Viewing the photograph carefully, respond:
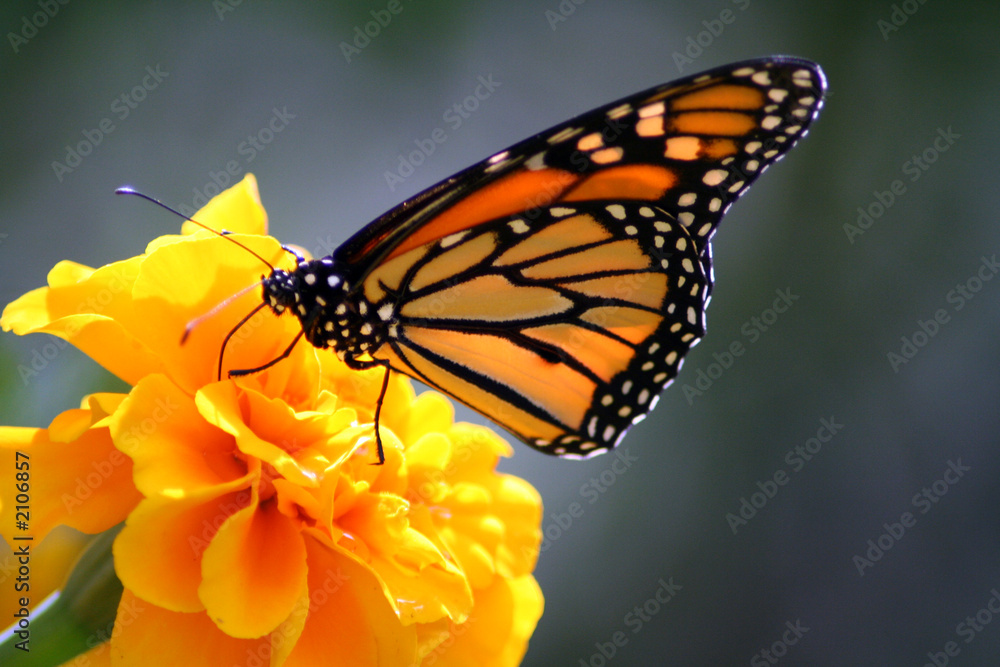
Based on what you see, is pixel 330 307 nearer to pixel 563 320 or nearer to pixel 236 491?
pixel 236 491

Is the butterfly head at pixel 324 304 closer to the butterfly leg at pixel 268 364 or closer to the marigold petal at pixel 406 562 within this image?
the butterfly leg at pixel 268 364

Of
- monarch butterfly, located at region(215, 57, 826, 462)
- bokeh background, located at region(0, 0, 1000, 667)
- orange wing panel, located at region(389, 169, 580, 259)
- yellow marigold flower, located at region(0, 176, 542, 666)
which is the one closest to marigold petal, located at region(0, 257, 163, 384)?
yellow marigold flower, located at region(0, 176, 542, 666)

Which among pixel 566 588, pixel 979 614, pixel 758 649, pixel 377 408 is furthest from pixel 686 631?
pixel 377 408

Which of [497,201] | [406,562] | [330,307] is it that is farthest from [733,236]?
[406,562]

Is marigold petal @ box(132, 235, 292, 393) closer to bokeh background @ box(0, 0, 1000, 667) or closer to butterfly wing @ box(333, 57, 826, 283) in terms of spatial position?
butterfly wing @ box(333, 57, 826, 283)

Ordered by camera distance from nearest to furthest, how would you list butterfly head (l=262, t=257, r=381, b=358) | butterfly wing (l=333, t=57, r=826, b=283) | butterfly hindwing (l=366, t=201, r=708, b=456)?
butterfly head (l=262, t=257, r=381, b=358), butterfly wing (l=333, t=57, r=826, b=283), butterfly hindwing (l=366, t=201, r=708, b=456)

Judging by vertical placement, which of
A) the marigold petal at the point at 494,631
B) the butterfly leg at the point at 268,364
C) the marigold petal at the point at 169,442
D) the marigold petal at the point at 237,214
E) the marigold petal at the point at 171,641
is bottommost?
the marigold petal at the point at 494,631

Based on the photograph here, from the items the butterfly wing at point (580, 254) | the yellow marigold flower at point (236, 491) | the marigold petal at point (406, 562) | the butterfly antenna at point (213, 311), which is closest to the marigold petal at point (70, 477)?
the yellow marigold flower at point (236, 491)
